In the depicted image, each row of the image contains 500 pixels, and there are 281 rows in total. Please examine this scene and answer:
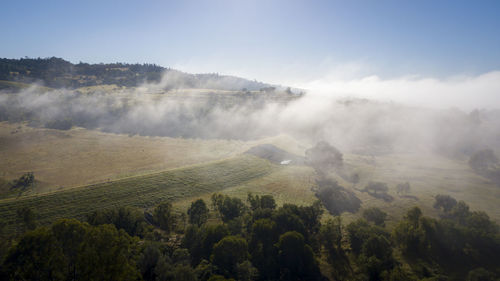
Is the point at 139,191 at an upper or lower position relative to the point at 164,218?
lower

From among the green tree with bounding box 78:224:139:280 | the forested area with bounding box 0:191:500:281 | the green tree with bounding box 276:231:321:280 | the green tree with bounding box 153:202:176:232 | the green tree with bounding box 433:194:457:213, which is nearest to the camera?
the green tree with bounding box 78:224:139:280

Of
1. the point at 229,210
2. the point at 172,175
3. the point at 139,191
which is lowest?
the point at 139,191

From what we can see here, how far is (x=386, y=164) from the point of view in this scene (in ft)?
412

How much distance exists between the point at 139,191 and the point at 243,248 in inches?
1876

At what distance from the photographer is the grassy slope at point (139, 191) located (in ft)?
193

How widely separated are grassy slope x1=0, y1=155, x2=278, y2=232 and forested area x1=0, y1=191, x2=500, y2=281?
731 cm

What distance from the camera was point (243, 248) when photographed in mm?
41812

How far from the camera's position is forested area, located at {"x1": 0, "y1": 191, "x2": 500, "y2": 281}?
32.5 meters

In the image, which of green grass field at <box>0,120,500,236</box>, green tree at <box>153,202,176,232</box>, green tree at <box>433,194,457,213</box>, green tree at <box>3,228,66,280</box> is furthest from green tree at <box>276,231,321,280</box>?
green tree at <box>433,194,457,213</box>

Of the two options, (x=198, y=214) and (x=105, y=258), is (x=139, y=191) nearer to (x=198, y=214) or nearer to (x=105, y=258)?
(x=198, y=214)

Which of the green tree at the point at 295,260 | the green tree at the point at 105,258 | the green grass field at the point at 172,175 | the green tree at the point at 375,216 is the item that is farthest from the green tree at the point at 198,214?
the green tree at the point at 375,216

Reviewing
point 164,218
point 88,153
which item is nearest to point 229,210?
point 164,218

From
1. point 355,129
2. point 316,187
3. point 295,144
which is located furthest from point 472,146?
point 316,187

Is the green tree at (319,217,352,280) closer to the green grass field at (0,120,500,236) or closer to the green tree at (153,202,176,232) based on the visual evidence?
the green grass field at (0,120,500,236)
